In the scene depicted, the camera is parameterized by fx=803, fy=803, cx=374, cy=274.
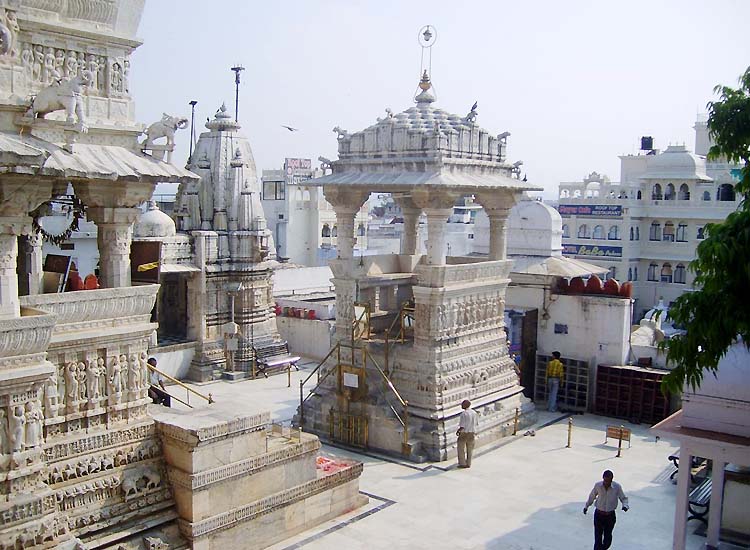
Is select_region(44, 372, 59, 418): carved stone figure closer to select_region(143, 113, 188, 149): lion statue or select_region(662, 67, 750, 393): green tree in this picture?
select_region(143, 113, 188, 149): lion statue

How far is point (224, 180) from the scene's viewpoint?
24.2 meters

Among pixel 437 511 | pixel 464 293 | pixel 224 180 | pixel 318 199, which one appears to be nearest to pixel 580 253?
pixel 318 199

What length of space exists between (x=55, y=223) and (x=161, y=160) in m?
19.0

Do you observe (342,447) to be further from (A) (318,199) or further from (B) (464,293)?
(A) (318,199)

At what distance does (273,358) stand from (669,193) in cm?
2626

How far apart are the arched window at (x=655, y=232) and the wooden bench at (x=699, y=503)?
3041 cm

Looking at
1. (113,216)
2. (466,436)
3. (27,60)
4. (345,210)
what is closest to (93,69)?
(27,60)

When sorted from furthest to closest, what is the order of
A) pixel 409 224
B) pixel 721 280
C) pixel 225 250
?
pixel 225 250 < pixel 409 224 < pixel 721 280

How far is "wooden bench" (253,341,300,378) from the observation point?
75.8 feet

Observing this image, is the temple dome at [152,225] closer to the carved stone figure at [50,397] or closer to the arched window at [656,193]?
A: the carved stone figure at [50,397]

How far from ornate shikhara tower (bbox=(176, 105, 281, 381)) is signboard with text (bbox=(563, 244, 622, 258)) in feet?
75.7

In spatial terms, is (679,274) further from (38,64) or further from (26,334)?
(26,334)

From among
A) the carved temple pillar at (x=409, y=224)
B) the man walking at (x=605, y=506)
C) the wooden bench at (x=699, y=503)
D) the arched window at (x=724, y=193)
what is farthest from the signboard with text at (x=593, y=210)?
the man walking at (x=605, y=506)

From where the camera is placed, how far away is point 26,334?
912 cm
